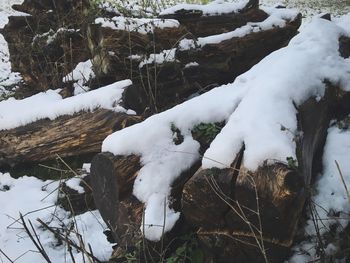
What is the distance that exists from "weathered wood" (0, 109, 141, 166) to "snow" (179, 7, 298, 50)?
140 cm

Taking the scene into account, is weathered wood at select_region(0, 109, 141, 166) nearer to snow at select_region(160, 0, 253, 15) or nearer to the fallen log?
the fallen log

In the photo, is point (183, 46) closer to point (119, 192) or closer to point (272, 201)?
point (119, 192)

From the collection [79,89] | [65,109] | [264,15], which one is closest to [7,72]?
[79,89]

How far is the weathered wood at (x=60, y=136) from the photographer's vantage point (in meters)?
3.94

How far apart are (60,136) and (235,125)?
2.44m

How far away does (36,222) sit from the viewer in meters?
3.74

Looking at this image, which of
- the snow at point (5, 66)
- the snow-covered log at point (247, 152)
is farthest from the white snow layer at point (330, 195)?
the snow at point (5, 66)

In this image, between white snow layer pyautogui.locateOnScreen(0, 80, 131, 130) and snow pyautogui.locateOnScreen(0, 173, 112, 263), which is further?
white snow layer pyautogui.locateOnScreen(0, 80, 131, 130)

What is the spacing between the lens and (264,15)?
17.1ft

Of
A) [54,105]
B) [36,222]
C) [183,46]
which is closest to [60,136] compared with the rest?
[54,105]

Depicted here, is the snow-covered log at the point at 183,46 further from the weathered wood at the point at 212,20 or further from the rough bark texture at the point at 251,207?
the rough bark texture at the point at 251,207

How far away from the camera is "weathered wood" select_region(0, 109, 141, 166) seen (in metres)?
3.94

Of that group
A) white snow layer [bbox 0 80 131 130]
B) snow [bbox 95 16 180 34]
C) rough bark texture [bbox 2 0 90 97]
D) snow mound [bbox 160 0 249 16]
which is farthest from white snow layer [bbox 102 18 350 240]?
rough bark texture [bbox 2 0 90 97]

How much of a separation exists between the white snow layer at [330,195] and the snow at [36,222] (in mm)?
1523
